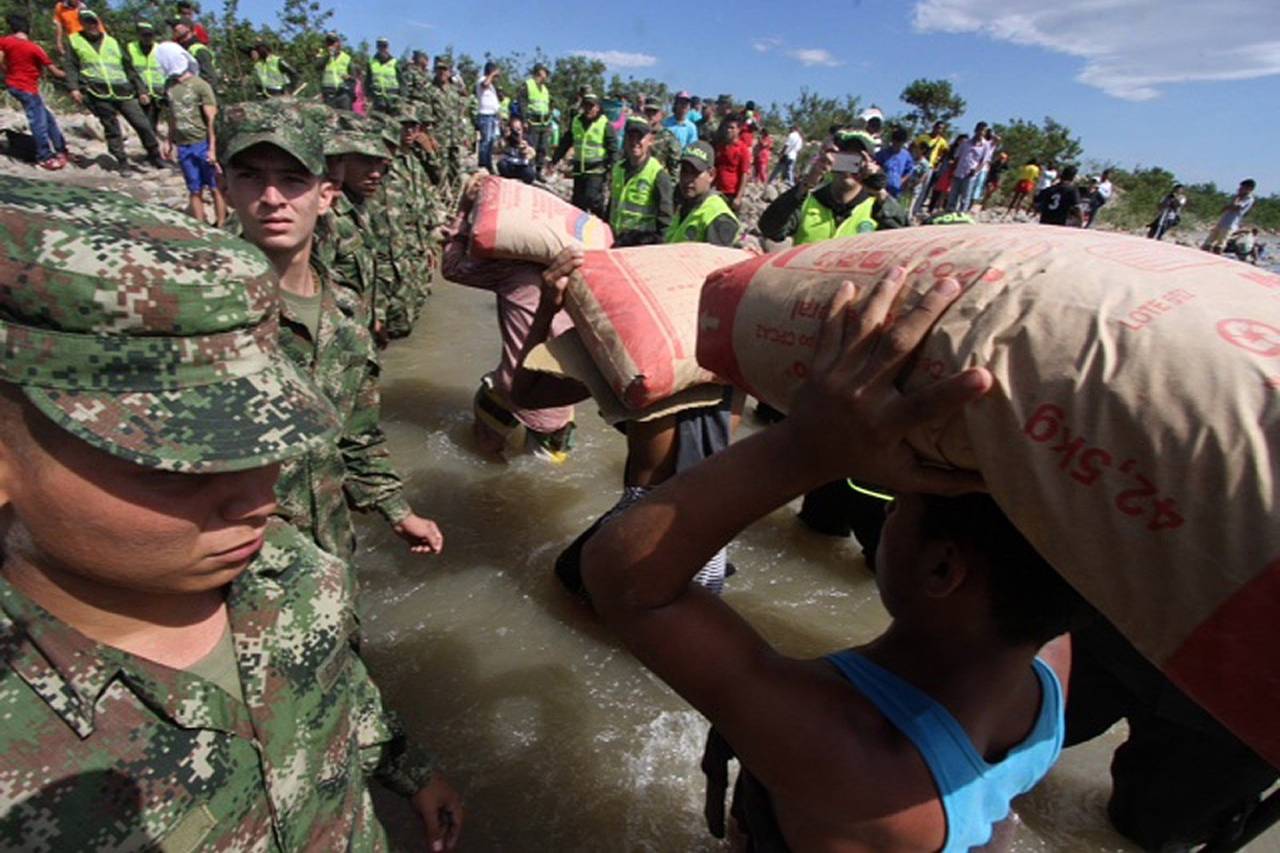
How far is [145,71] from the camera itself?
1002cm

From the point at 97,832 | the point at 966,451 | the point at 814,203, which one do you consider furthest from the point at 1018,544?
the point at 814,203

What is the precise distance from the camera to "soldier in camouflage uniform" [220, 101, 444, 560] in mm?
1983

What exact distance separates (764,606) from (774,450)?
2.84 meters

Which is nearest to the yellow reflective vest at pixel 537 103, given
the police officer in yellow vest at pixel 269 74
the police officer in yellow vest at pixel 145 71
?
the police officer in yellow vest at pixel 269 74

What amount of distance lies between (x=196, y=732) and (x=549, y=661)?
226cm

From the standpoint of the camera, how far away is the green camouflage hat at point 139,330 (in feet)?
2.35

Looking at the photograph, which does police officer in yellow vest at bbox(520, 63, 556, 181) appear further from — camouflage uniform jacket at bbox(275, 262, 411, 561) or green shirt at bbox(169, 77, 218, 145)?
camouflage uniform jacket at bbox(275, 262, 411, 561)

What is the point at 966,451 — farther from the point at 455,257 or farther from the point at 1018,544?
the point at 455,257

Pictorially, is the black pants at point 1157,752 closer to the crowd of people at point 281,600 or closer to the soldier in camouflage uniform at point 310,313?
the crowd of people at point 281,600

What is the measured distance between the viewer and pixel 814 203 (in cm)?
506

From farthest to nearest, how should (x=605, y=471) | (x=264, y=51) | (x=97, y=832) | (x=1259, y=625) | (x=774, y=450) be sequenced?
(x=264, y=51), (x=605, y=471), (x=774, y=450), (x=97, y=832), (x=1259, y=625)

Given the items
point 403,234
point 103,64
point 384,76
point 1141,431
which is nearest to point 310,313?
point 1141,431

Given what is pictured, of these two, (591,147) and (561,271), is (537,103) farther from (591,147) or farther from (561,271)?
(561,271)

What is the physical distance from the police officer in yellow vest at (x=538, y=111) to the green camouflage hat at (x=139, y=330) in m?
14.2
